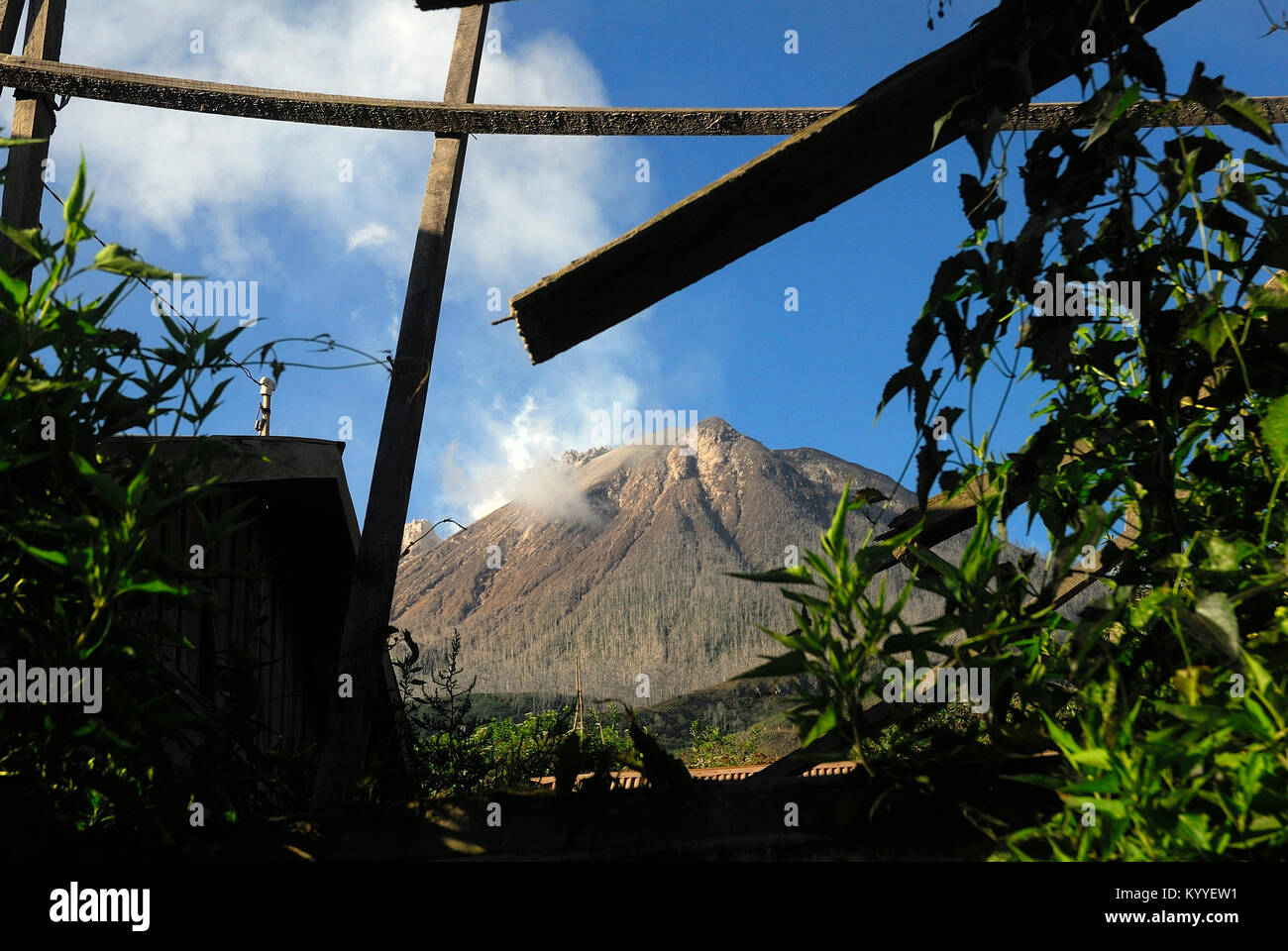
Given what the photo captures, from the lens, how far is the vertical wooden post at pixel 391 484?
212 cm

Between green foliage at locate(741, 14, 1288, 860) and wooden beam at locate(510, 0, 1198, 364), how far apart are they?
13 cm

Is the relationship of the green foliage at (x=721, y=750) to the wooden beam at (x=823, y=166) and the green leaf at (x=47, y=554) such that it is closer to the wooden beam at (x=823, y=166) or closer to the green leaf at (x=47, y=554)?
the wooden beam at (x=823, y=166)

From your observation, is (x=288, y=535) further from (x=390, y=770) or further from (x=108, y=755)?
(x=108, y=755)

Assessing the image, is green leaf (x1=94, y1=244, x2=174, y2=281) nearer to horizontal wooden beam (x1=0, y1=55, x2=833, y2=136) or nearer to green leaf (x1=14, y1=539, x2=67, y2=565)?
green leaf (x1=14, y1=539, x2=67, y2=565)

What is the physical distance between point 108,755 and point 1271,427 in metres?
1.70

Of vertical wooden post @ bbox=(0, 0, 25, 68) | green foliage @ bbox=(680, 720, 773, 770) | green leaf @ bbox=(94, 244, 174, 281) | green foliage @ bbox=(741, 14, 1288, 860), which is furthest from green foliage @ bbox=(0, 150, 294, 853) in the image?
green foliage @ bbox=(680, 720, 773, 770)

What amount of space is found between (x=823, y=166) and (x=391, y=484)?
4.30ft

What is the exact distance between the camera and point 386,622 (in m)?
2.22

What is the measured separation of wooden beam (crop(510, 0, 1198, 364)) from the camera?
5.22 ft

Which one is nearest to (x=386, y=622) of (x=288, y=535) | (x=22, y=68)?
(x=22, y=68)

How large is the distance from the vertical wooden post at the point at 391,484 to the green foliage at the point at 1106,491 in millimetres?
1210

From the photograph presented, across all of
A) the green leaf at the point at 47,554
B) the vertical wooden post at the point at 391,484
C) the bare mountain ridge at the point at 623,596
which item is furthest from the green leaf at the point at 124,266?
the bare mountain ridge at the point at 623,596

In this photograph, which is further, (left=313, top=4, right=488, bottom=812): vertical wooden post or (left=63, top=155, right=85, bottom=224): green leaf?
(left=313, top=4, right=488, bottom=812): vertical wooden post

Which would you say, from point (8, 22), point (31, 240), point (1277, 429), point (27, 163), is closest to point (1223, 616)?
point (1277, 429)
